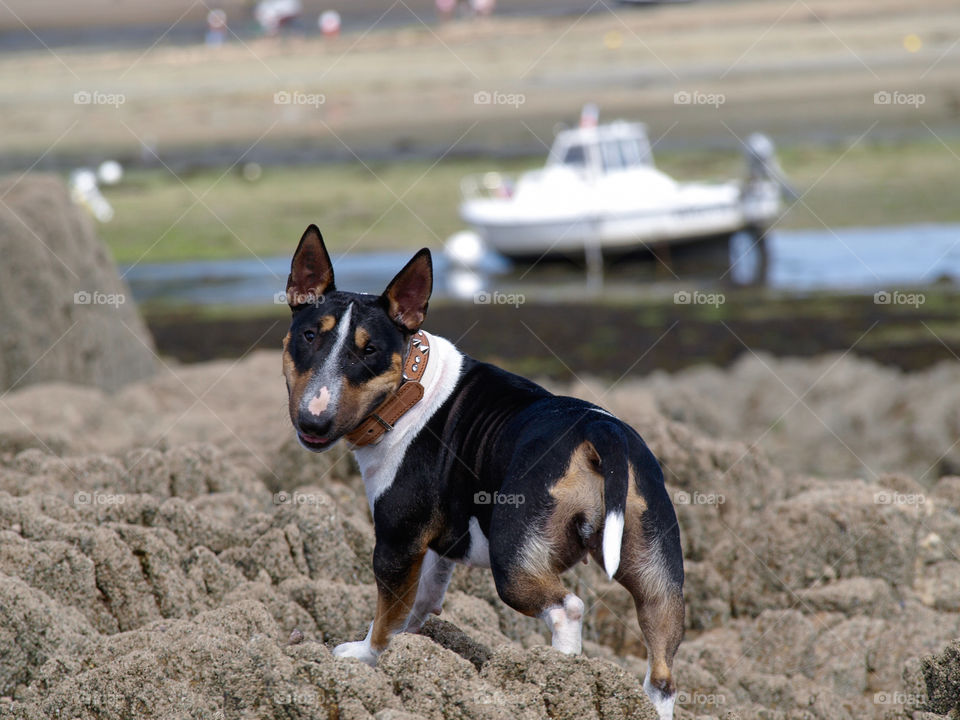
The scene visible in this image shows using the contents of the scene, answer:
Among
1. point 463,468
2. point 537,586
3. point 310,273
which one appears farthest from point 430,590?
point 310,273

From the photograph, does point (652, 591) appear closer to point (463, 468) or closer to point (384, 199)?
point (463, 468)

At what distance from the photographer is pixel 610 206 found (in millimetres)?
24859

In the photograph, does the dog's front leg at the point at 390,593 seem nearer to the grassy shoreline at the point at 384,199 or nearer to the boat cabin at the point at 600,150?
the grassy shoreline at the point at 384,199

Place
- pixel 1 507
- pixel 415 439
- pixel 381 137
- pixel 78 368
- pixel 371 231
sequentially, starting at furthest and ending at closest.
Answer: pixel 381 137, pixel 371 231, pixel 78 368, pixel 1 507, pixel 415 439

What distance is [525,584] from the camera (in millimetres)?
4242

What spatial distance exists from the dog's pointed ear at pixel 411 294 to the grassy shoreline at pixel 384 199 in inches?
751

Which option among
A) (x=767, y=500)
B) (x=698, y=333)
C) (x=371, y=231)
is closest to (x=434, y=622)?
(x=767, y=500)

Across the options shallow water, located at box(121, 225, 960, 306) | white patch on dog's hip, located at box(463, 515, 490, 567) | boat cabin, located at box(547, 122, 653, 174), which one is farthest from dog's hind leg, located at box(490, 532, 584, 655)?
boat cabin, located at box(547, 122, 653, 174)

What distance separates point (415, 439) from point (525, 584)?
72cm

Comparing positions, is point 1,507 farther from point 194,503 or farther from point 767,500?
point 767,500

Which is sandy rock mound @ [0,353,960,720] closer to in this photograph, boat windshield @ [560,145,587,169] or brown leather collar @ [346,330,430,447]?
brown leather collar @ [346,330,430,447]

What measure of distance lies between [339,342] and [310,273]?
36 centimetres

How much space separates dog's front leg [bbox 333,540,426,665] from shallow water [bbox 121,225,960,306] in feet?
49.3

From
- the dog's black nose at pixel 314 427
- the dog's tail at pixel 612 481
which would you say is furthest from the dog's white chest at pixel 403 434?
the dog's tail at pixel 612 481
